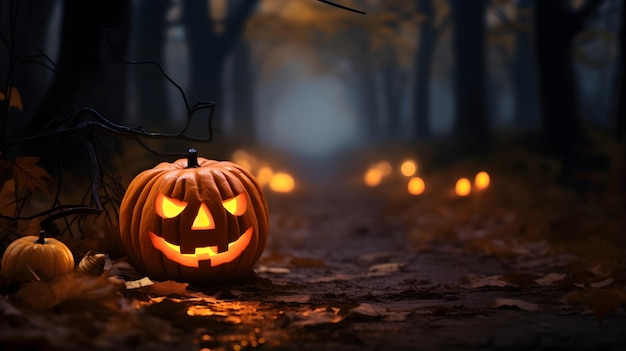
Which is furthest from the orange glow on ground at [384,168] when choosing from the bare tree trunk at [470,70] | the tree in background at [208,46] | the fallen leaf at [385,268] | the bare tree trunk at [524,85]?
the fallen leaf at [385,268]

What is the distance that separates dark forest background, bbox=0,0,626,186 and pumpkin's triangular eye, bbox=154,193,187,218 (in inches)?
36.0

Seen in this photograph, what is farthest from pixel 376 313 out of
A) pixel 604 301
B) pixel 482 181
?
pixel 482 181

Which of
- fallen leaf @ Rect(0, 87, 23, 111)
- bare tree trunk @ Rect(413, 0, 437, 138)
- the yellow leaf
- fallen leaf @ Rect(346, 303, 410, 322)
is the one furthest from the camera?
bare tree trunk @ Rect(413, 0, 437, 138)

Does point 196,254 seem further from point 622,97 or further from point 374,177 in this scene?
point 374,177

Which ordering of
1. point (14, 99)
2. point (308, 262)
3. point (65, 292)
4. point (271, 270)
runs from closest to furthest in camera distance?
point (65, 292)
point (14, 99)
point (271, 270)
point (308, 262)

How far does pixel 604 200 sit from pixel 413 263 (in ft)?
12.3

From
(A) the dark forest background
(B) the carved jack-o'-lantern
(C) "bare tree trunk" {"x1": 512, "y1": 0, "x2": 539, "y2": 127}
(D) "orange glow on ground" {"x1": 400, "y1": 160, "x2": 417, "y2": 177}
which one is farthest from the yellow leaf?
(C) "bare tree trunk" {"x1": 512, "y1": 0, "x2": 539, "y2": 127}

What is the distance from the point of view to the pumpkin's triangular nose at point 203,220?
3916 mm

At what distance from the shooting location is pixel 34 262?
3.34 metres

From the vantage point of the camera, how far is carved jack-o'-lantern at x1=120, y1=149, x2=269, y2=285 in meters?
3.89

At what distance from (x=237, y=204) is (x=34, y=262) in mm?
1224

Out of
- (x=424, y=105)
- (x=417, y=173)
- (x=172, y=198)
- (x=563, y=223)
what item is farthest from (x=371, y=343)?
(x=424, y=105)

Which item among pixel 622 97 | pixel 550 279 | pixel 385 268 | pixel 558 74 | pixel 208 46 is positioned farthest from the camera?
pixel 208 46

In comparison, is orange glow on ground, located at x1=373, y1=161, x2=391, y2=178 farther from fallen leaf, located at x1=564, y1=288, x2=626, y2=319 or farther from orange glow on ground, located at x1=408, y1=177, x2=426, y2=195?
fallen leaf, located at x1=564, y1=288, x2=626, y2=319
